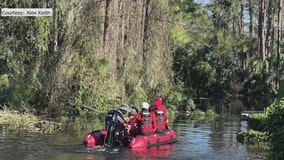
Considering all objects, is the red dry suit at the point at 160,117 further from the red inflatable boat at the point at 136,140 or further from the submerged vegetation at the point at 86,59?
the submerged vegetation at the point at 86,59

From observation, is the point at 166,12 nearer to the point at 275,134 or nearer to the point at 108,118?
the point at 108,118

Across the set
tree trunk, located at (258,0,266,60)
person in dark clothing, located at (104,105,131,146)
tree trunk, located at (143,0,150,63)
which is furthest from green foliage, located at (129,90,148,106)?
tree trunk, located at (258,0,266,60)

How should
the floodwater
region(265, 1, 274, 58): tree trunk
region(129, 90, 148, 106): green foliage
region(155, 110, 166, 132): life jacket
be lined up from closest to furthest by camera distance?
the floodwater, region(155, 110, 166, 132): life jacket, region(129, 90, 148, 106): green foliage, region(265, 1, 274, 58): tree trunk

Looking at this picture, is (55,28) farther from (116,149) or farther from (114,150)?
(114,150)

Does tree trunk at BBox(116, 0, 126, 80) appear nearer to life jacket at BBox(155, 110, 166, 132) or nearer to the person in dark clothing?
life jacket at BBox(155, 110, 166, 132)

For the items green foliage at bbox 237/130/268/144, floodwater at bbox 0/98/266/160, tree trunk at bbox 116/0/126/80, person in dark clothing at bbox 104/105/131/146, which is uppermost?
tree trunk at bbox 116/0/126/80

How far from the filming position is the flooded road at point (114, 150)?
49.8 feet

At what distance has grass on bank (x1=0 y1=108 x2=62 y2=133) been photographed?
20.8m

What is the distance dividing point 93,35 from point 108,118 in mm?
10199

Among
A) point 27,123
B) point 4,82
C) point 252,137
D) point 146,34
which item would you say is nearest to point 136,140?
point 252,137

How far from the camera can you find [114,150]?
52.9 ft

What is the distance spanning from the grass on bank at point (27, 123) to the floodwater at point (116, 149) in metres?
0.69

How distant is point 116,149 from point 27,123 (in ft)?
19.7

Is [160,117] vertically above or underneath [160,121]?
above
